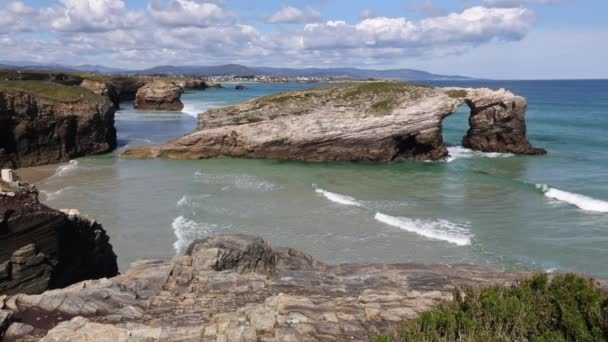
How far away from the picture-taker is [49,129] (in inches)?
1467

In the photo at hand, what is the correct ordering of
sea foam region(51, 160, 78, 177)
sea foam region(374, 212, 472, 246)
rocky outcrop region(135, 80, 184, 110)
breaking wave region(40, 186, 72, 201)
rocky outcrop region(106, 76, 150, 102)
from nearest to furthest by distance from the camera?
sea foam region(374, 212, 472, 246) → breaking wave region(40, 186, 72, 201) → sea foam region(51, 160, 78, 177) → rocky outcrop region(135, 80, 184, 110) → rocky outcrop region(106, 76, 150, 102)

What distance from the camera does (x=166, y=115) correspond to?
75.3 m

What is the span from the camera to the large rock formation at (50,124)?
34625mm

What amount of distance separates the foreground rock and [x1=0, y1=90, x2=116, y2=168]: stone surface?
2715 centimetres

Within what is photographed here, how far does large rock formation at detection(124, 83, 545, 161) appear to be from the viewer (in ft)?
125

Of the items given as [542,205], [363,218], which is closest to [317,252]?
[363,218]

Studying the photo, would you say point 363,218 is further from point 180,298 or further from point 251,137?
point 251,137

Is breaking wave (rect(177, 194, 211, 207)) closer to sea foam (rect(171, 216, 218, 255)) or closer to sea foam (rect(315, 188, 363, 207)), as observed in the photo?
sea foam (rect(171, 216, 218, 255))

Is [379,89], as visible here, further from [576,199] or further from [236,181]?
[576,199]

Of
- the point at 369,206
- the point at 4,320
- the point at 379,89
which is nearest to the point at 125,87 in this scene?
the point at 379,89

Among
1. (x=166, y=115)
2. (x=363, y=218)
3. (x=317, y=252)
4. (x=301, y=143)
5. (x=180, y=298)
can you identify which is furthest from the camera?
(x=166, y=115)

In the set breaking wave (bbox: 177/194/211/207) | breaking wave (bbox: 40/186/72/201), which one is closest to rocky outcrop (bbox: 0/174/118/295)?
breaking wave (bbox: 177/194/211/207)

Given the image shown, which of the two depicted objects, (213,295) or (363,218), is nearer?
(213,295)

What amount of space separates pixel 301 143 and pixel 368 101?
6.25m
